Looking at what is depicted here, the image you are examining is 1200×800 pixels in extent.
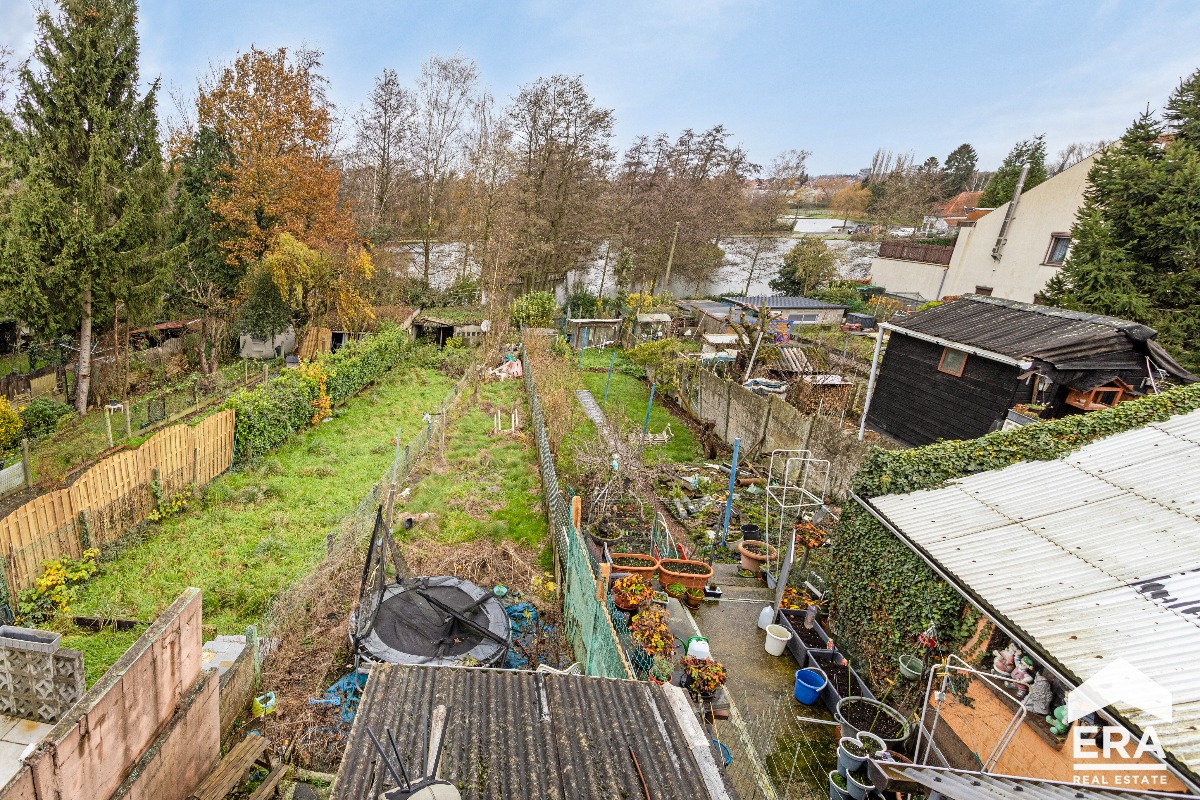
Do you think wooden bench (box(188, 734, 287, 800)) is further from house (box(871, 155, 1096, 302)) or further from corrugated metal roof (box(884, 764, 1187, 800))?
house (box(871, 155, 1096, 302))

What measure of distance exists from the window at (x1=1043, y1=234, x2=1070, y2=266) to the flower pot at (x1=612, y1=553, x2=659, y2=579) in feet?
67.8

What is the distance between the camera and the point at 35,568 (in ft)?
25.7

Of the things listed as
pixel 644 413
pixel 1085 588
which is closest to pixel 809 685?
pixel 1085 588

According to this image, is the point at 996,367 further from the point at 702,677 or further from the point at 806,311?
the point at 806,311

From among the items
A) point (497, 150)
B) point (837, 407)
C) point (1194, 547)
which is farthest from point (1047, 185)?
point (497, 150)

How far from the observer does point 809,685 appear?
727 cm

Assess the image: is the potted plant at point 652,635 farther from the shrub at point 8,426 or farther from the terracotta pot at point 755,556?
the shrub at point 8,426

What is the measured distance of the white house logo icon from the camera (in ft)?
13.7

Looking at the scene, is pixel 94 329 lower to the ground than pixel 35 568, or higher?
higher

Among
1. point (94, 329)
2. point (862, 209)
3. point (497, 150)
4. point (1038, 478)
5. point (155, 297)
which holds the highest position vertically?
point (862, 209)

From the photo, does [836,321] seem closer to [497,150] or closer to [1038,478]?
[497,150]

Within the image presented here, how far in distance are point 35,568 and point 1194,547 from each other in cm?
1388

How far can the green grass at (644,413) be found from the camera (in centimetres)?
1566

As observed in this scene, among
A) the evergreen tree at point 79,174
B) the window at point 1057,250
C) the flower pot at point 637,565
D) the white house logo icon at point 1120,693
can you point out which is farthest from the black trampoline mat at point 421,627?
the window at point 1057,250
